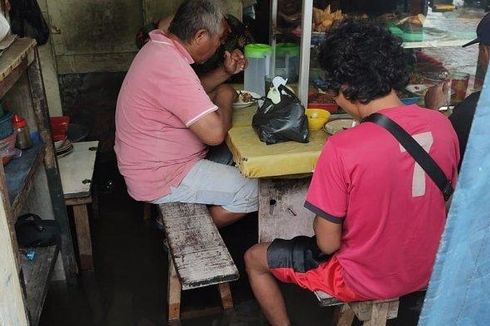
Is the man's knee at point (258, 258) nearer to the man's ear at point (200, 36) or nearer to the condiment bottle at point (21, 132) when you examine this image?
the man's ear at point (200, 36)

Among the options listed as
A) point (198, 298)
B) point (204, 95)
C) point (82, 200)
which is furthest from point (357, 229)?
point (82, 200)

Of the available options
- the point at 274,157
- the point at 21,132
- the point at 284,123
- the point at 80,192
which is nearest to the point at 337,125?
the point at 284,123

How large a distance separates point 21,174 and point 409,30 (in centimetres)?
241

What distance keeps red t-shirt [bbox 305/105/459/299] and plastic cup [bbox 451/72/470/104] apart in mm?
1381

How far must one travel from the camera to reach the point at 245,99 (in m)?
3.29

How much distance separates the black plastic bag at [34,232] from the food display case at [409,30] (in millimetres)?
1637

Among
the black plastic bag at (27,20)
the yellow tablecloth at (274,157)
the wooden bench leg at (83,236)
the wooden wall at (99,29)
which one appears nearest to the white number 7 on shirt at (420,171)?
the yellow tablecloth at (274,157)

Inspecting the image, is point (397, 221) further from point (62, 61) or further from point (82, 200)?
point (62, 61)

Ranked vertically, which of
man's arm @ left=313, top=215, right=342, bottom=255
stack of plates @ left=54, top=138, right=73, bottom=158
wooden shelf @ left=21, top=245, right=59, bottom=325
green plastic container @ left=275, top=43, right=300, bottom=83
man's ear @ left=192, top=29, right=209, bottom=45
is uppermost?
man's ear @ left=192, top=29, right=209, bottom=45

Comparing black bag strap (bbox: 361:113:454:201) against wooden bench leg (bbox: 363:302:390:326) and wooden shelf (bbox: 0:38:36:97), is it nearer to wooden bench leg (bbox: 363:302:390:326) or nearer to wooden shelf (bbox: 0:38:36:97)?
wooden bench leg (bbox: 363:302:390:326)

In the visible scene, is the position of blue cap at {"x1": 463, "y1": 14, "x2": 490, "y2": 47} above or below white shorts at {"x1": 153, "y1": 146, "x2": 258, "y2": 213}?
above

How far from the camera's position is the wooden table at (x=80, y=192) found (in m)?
3.08

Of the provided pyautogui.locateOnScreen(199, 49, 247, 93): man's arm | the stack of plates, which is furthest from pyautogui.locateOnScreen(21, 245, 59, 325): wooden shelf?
pyautogui.locateOnScreen(199, 49, 247, 93): man's arm

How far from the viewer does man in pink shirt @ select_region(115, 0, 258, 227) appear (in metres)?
2.69
